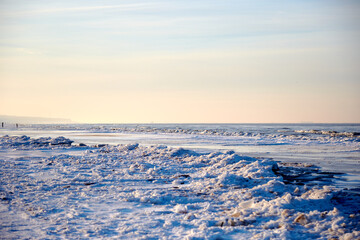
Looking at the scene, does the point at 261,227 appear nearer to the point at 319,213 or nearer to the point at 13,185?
the point at 319,213

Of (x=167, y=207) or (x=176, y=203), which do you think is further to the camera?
(x=176, y=203)

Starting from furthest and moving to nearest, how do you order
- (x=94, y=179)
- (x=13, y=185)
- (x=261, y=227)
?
(x=94, y=179), (x=13, y=185), (x=261, y=227)

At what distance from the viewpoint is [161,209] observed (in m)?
7.04

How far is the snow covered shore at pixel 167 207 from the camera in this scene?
217 inches

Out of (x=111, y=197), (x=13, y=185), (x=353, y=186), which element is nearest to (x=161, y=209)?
(x=111, y=197)

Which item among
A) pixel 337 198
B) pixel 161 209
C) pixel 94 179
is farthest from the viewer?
pixel 94 179

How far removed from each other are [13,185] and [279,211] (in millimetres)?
7418

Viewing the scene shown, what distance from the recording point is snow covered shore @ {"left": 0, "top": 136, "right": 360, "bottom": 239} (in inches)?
217

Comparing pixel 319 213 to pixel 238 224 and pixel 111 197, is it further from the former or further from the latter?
pixel 111 197

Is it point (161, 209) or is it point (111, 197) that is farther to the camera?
point (111, 197)

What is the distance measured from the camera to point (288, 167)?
13781 millimetres

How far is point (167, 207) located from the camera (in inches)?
285

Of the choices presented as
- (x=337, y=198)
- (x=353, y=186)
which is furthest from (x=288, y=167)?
(x=337, y=198)

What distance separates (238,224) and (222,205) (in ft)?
4.59
